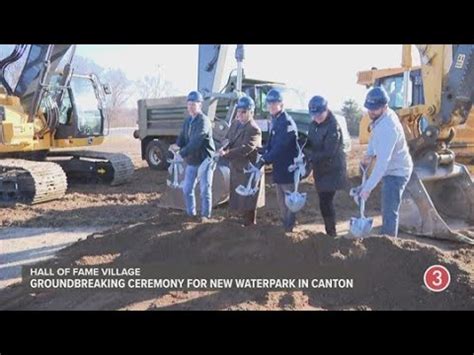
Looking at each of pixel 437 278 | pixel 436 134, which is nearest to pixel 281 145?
pixel 437 278

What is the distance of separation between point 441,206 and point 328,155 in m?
1.81

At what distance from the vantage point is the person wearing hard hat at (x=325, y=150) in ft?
11.4

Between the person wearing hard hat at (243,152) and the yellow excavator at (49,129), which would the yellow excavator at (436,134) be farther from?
the yellow excavator at (49,129)

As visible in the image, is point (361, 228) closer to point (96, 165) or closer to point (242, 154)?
point (242, 154)

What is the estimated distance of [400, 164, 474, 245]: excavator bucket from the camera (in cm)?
404

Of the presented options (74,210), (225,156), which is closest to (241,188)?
(225,156)

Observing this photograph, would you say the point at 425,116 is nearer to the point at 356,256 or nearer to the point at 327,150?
the point at 327,150

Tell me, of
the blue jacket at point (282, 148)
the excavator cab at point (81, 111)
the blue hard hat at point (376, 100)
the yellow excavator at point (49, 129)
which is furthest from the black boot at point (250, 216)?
the excavator cab at point (81, 111)

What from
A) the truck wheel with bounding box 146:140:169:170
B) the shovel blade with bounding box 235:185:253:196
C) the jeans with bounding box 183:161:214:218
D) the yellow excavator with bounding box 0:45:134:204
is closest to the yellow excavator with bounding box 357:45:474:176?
the shovel blade with bounding box 235:185:253:196

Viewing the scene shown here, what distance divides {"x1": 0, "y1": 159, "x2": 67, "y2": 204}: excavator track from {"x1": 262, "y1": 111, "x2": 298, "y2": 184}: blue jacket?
9.31ft

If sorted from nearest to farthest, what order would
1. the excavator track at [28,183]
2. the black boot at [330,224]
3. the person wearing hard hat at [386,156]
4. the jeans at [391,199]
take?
the person wearing hard hat at [386,156] < the jeans at [391,199] < the black boot at [330,224] < the excavator track at [28,183]

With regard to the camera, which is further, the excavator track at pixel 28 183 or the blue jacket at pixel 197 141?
the excavator track at pixel 28 183

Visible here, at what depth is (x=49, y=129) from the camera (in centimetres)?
596

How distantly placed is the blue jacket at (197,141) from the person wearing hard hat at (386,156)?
1.34 metres
